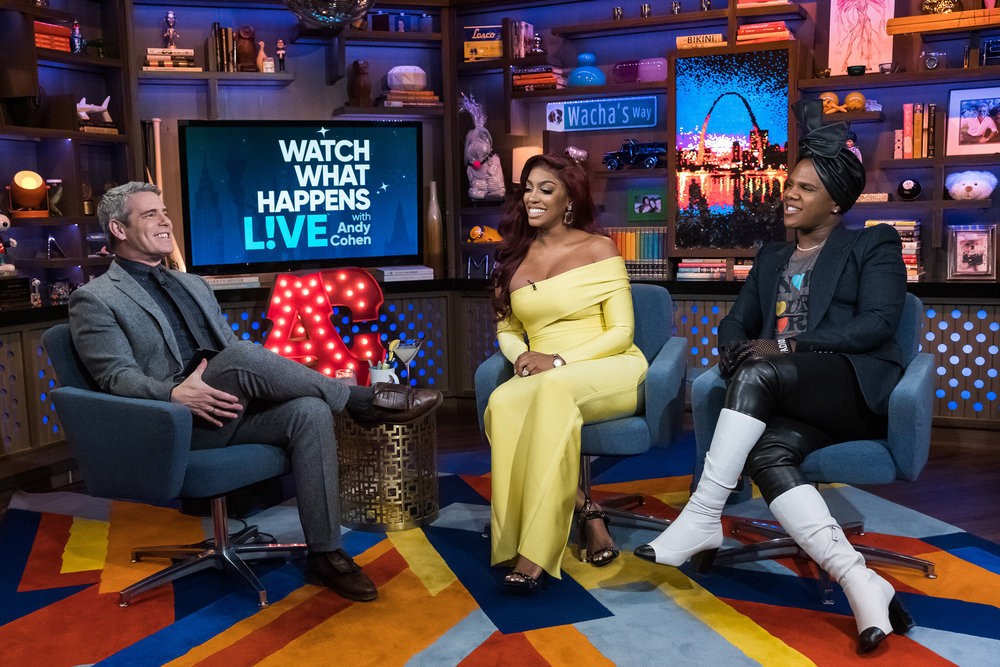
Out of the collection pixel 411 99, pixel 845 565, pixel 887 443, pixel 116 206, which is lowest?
pixel 845 565

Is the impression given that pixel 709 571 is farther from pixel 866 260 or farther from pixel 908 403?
pixel 866 260

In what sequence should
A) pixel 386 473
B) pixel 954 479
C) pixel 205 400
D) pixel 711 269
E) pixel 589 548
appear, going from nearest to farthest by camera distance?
1. pixel 205 400
2. pixel 589 548
3. pixel 386 473
4. pixel 954 479
5. pixel 711 269

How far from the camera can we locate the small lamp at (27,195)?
14.9 feet

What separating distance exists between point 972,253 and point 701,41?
1690 mm

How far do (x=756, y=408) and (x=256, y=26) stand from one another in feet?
12.6

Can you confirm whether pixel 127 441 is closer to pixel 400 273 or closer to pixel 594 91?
pixel 400 273

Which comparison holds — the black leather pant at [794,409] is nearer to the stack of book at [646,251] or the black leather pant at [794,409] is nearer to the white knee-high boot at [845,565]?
the white knee-high boot at [845,565]

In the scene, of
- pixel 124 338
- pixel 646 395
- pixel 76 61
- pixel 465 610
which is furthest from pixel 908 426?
pixel 76 61

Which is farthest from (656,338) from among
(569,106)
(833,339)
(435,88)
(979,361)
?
(435,88)

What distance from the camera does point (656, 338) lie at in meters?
3.54

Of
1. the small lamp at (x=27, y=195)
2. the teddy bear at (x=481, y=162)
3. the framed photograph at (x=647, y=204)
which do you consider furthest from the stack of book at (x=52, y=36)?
the framed photograph at (x=647, y=204)

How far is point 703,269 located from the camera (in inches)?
204

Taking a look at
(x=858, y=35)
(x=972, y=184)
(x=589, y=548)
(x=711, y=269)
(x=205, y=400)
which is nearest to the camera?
(x=205, y=400)

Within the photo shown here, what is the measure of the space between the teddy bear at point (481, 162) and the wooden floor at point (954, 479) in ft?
4.19
